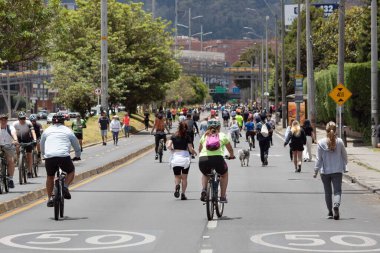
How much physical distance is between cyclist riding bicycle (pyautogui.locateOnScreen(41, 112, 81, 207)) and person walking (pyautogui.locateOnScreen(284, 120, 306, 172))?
15.3 meters

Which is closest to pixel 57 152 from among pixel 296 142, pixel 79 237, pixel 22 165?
pixel 79 237

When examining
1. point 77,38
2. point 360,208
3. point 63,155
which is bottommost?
point 360,208

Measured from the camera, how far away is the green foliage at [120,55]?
252ft

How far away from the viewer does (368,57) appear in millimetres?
62469

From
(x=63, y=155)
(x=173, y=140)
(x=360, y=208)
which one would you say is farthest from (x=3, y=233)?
(x=360, y=208)

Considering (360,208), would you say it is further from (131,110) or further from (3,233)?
(131,110)

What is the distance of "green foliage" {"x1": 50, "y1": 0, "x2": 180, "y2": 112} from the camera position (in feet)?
252

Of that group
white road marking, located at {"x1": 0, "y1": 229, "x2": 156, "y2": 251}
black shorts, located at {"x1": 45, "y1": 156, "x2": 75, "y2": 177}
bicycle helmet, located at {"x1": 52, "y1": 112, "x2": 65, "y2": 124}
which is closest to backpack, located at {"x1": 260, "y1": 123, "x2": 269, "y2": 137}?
bicycle helmet, located at {"x1": 52, "y1": 112, "x2": 65, "y2": 124}

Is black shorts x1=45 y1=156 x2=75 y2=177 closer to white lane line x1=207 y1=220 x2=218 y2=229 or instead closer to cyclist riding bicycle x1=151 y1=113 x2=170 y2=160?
white lane line x1=207 y1=220 x2=218 y2=229

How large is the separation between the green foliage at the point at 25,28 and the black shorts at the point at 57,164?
1995cm

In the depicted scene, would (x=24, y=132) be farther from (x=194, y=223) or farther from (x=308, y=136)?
(x=308, y=136)

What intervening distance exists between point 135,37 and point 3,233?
225ft

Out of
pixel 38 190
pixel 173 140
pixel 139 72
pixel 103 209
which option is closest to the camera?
pixel 103 209

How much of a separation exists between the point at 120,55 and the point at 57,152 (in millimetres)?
62250
